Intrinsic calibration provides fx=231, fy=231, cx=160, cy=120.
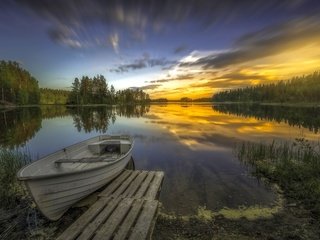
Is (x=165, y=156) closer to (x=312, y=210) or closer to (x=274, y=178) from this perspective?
(x=274, y=178)

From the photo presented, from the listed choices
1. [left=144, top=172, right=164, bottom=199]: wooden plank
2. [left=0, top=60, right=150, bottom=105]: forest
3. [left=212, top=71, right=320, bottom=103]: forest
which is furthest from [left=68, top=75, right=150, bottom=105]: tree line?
[left=144, top=172, right=164, bottom=199]: wooden plank

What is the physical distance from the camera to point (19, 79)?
337ft

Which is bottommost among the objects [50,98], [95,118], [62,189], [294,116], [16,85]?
[294,116]

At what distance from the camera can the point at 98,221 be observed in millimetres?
6352

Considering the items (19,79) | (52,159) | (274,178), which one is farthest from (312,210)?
(19,79)

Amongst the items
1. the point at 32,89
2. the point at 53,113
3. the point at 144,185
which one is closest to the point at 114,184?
the point at 144,185

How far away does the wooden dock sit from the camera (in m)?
5.78

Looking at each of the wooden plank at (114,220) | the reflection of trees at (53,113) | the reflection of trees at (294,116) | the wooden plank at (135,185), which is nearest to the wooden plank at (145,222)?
the wooden plank at (114,220)

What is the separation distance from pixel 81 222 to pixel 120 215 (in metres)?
1.07

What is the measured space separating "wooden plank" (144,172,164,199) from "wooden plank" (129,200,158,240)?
2.41 feet

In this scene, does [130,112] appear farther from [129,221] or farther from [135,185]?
[129,221]

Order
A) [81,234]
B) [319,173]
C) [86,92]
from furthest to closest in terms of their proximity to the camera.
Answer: [86,92]
[319,173]
[81,234]

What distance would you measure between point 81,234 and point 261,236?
4942 millimetres

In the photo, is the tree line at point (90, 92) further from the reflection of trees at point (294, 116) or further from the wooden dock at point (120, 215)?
the wooden dock at point (120, 215)
